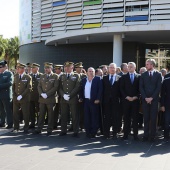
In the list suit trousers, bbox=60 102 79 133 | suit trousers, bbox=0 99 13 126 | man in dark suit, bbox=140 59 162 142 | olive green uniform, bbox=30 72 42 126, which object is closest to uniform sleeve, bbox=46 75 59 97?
suit trousers, bbox=60 102 79 133

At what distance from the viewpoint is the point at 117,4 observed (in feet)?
54.7

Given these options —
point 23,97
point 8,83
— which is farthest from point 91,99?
point 8,83

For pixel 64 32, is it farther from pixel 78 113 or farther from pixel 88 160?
pixel 88 160

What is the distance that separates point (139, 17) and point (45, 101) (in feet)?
30.5

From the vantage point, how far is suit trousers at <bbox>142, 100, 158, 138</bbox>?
25.8ft

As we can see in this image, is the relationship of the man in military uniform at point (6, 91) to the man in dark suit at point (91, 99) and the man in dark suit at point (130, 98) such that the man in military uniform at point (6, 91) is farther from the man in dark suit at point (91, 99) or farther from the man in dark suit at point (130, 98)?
the man in dark suit at point (130, 98)

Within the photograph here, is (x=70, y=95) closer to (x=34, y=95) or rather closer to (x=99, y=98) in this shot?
(x=99, y=98)

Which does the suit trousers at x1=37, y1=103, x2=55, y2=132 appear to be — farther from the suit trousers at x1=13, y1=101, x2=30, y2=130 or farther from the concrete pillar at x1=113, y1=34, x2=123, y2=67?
the concrete pillar at x1=113, y1=34, x2=123, y2=67

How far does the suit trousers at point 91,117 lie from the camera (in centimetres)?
839

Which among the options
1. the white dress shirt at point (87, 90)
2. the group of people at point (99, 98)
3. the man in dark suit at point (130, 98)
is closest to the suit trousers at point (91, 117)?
the group of people at point (99, 98)

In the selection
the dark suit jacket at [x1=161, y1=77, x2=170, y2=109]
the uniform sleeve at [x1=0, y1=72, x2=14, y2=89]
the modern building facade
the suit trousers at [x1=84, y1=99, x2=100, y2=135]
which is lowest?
the suit trousers at [x1=84, y1=99, x2=100, y2=135]

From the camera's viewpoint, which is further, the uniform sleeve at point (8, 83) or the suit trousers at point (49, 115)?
the uniform sleeve at point (8, 83)

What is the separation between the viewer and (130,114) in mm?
8156

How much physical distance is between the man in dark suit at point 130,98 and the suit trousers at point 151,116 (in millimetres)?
234
